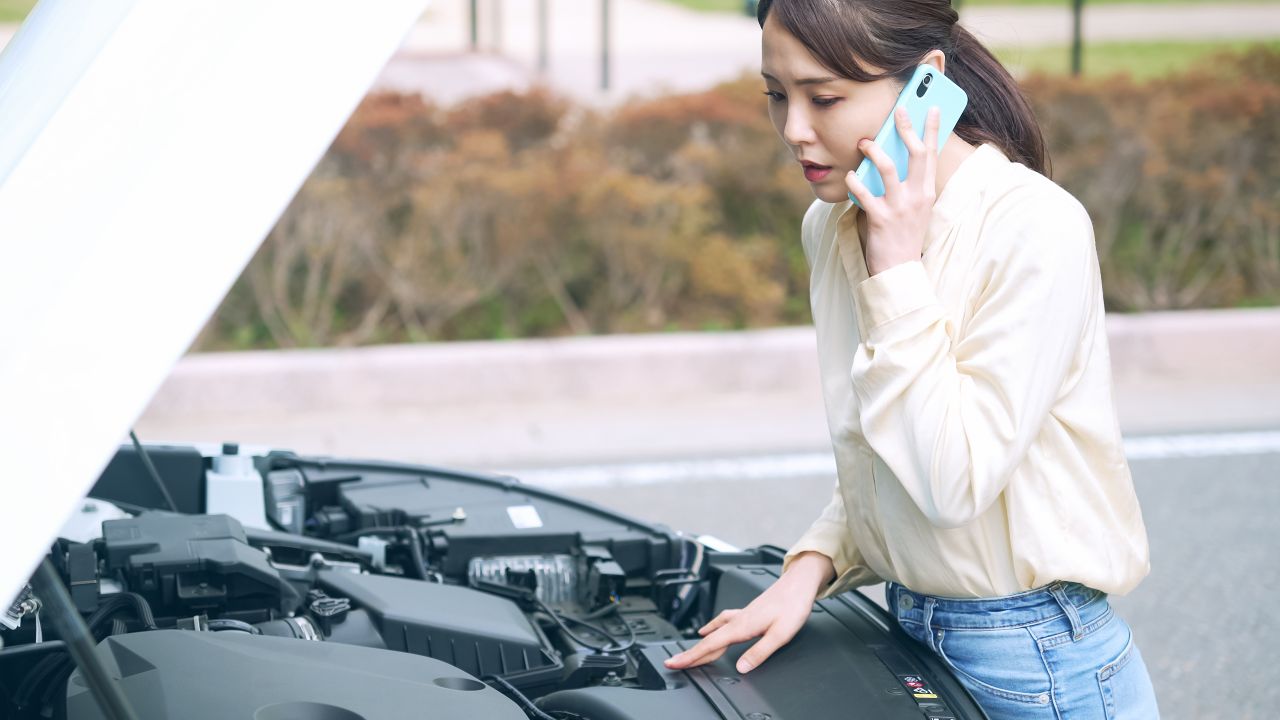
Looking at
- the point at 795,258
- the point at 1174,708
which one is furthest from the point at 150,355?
the point at 795,258

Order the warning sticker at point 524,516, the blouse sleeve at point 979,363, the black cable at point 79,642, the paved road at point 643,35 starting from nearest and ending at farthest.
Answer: the black cable at point 79,642 → the blouse sleeve at point 979,363 → the warning sticker at point 524,516 → the paved road at point 643,35

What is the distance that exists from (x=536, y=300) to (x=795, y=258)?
167cm

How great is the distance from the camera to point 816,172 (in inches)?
69.3

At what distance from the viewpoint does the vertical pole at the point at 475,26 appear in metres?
12.8

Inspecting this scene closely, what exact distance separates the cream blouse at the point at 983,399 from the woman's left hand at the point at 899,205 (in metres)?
0.03

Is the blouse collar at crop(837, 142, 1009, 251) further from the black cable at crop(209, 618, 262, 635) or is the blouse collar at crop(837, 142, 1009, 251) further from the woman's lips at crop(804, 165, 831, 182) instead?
the black cable at crop(209, 618, 262, 635)

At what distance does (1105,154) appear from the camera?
801 cm

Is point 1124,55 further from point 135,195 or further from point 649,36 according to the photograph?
point 135,195

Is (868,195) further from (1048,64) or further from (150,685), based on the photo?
(1048,64)

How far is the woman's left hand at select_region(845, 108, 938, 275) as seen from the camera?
163 centimetres

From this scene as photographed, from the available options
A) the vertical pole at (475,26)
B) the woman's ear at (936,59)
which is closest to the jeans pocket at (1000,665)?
the woman's ear at (936,59)

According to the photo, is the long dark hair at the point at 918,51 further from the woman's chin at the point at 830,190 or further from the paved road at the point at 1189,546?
the paved road at the point at 1189,546

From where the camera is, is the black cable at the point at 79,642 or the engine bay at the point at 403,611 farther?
the engine bay at the point at 403,611

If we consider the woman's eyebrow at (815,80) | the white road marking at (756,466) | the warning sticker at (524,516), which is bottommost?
the white road marking at (756,466)
